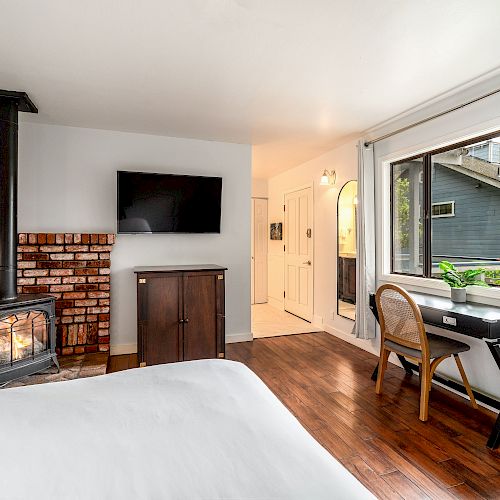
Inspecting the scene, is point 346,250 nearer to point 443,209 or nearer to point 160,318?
point 443,209

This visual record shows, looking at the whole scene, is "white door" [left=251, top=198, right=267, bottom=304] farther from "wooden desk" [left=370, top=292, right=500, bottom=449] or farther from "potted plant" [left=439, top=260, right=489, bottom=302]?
"potted plant" [left=439, top=260, right=489, bottom=302]

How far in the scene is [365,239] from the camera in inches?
149

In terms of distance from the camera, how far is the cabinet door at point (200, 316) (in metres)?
3.61

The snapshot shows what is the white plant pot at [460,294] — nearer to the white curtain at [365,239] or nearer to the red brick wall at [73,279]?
the white curtain at [365,239]

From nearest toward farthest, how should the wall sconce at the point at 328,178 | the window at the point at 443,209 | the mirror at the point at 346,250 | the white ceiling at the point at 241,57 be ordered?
1. the white ceiling at the point at 241,57
2. the window at the point at 443,209
3. the mirror at the point at 346,250
4. the wall sconce at the point at 328,178

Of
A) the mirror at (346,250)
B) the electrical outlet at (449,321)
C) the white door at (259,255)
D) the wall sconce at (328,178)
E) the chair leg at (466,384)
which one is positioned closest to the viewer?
the electrical outlet at (449,321)

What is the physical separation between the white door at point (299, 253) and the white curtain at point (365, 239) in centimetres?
145

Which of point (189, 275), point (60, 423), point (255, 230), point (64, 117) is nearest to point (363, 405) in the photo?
point (189, 275)

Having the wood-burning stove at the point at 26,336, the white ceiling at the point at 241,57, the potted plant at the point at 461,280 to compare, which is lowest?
the wood-burning stove at the point at 26,336

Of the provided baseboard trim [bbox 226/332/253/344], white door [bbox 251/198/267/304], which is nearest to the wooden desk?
baseboard trim [bbox 226/332/253/344]

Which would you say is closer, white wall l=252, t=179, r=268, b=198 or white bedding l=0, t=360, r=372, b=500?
white bedding l=0, t=360, r=372, b=500

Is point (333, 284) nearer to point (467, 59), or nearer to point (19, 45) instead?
point (467, 59)

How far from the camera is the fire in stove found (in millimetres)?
2781

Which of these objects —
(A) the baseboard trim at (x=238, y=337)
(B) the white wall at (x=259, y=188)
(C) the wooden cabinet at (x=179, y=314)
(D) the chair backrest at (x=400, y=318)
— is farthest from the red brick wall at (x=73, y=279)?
(B) the white wall at (x=259, y=188)
